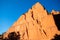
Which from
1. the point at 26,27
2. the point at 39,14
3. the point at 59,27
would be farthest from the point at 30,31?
the point at 59,27

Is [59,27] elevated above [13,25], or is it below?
below

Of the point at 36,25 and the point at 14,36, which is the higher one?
the point at 36,25

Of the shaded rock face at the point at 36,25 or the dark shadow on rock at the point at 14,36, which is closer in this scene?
the shaded rock face at the point at 36,25

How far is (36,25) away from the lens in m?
85.8

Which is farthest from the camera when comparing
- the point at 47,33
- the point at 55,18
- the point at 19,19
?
the point at 19,19

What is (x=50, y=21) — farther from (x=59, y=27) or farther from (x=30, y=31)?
(x=30, y=31)

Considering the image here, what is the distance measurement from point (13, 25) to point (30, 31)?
17249 millimetres

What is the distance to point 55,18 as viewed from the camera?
269 feet

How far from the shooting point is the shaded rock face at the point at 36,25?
250 ft

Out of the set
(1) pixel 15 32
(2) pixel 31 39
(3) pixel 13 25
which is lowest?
(2) pixel 31 39

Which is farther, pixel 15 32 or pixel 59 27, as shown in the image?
pixel 15 32

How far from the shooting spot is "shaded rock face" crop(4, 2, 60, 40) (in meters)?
76.3

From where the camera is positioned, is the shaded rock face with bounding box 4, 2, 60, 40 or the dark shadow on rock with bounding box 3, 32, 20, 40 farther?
the dark shadow on rock with bounding box 3, 32, 20, 40

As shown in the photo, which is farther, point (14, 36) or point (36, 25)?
point (36, 25)
